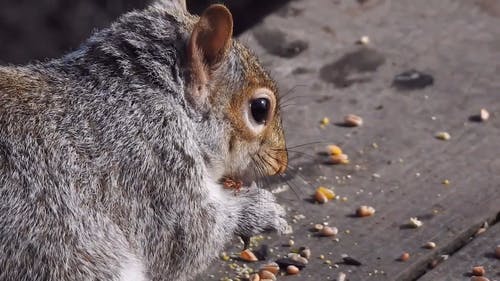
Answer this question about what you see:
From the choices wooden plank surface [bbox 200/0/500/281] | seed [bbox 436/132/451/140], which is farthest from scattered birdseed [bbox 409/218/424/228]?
seed [bbox 436/132/451/140]

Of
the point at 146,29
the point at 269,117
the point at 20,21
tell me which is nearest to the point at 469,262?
the point at 269,117

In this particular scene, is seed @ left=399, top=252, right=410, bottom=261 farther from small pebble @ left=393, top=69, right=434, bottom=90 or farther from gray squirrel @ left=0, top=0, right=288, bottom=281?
small pebble @ left=393, top=69, right=434, bottom=90

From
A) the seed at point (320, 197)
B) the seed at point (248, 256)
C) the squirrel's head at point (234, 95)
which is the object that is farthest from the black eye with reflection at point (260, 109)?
the seed at point (320, 197)

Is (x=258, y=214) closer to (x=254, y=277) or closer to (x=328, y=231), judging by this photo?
(x=254, y=277)

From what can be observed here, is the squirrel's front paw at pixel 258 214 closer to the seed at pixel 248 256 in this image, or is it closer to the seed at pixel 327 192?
the seed at pixel 248 256

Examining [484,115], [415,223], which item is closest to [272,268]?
[415,223]

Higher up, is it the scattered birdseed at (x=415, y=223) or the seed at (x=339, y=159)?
the seed at (x=339, y=159)
